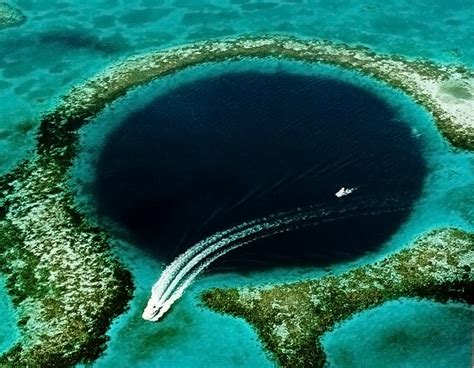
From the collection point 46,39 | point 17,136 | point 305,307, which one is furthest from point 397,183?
point 46,39

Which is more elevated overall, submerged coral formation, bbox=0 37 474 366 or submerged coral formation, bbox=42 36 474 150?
submerged coral formation, bbox=42 36 474 150

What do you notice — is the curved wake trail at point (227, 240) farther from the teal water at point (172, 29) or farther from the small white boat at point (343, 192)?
the teal water at point (172, 29)

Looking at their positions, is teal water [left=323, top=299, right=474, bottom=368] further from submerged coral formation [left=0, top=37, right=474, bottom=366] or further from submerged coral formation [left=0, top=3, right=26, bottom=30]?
submerged coral formation [left=0, top=3, right=26, bottom=30]

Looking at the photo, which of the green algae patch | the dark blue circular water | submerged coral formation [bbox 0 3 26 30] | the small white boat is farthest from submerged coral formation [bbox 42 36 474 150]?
submerged coral formation [bbox 0 3 26 30]

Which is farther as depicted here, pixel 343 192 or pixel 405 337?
pixel 343 192

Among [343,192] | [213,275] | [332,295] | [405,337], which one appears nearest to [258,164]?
[343,192]

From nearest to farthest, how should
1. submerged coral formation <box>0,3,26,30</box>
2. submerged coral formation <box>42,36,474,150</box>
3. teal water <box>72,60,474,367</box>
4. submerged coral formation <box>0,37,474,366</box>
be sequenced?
teal water <box>72,60,474,367</box> → submerged coral formation <box>0,37,474,366</box> → submerged coral formation <box>42,36,474,150</box> → submerged coral formation <box>0,3,26,30</box>

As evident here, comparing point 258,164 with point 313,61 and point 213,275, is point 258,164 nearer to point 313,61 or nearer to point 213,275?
point 213,275
